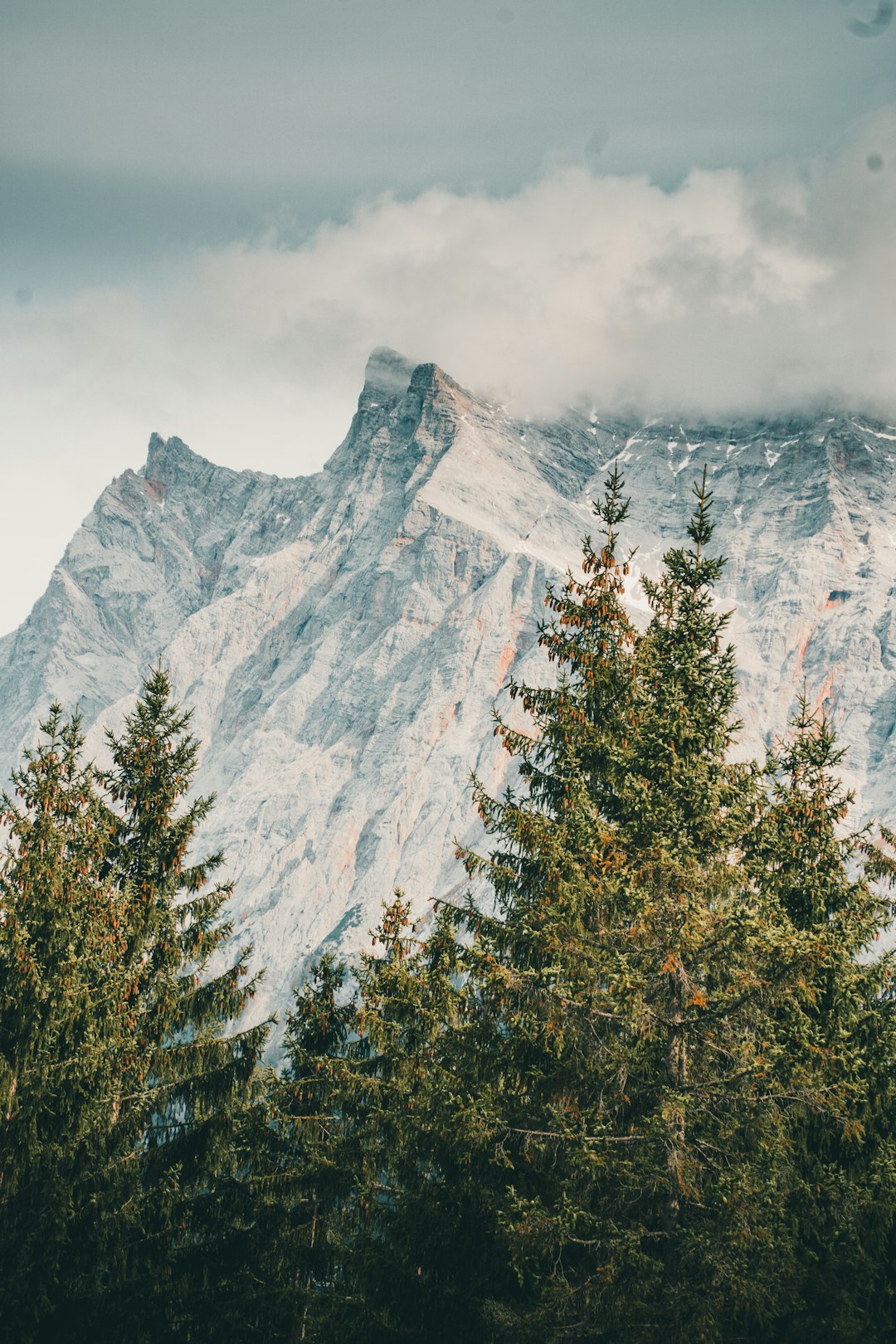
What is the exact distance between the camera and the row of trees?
1154 cm

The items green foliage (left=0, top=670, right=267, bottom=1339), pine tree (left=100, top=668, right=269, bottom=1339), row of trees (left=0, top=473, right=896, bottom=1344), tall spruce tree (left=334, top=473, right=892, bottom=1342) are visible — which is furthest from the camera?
pine tree (left=100, top=668, right=269, bottom=1339)

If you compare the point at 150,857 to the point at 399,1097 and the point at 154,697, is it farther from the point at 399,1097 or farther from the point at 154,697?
the point at 399,1097

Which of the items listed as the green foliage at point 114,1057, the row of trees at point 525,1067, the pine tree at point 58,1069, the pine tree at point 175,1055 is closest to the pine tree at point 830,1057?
the row of trees at point 525,1067

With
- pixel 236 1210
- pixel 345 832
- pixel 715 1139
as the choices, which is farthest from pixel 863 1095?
pixel 345 832

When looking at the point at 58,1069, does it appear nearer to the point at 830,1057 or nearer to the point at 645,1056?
the point at 645,1056

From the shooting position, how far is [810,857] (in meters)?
15.4

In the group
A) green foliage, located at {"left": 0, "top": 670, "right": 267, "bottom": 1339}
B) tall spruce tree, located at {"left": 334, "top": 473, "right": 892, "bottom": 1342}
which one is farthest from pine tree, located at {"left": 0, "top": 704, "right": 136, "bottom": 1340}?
tall spruce tree, located at {"left": 334, "top": 473, "right": 892, "bottom": 1342}

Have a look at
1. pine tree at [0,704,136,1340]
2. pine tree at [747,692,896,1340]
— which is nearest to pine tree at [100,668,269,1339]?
pine tree at [0,704,136,1340]

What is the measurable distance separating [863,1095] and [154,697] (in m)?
10.6

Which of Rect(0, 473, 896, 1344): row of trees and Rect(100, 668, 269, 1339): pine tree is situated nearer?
Rect(0, 473, 896, 1344): row of trees

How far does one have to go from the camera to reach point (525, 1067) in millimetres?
Answer: 12945

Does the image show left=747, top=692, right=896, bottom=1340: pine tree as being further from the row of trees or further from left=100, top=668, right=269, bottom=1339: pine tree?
left=100, top=668, right=269, bottom=1339: pine tree

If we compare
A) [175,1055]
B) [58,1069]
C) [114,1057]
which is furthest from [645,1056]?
[58,1069]

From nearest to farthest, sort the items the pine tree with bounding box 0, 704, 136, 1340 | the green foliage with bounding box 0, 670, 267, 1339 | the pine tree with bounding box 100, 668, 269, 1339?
the pine tree with bounding box 0, 704, 136, 1340
the green foliage with bounding box 0, 670, 267, 1339
the pine tree with bounding box 100, 668, 269, 1339
